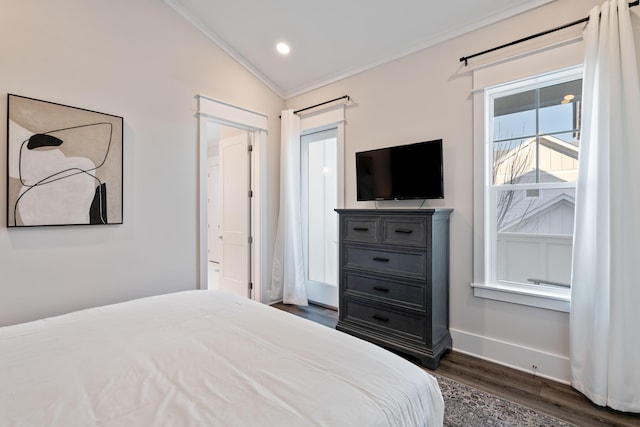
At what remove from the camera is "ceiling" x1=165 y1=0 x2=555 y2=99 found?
252cm

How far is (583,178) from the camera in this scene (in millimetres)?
2043

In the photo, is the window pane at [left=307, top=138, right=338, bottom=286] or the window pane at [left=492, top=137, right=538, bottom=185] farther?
the window pane at [left=307, top=138, right=338, bottom=286]

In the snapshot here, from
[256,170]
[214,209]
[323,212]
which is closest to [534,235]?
[323,212]

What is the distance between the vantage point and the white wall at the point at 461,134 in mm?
2256

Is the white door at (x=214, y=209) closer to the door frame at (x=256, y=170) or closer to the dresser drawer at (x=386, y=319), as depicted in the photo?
the door frame at (x=256, y=170)

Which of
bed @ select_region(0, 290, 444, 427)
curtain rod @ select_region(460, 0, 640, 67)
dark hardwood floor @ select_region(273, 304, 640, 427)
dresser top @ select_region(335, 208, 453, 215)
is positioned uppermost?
curtain rod @ select_region(460, 0, 640, 67)

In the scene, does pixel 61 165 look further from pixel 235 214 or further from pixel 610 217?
pixel 610 217

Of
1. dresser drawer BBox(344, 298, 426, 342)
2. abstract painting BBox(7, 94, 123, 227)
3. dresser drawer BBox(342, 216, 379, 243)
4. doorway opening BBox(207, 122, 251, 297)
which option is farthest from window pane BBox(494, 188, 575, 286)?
abstract painting BBox(7, 94, 123, 227)

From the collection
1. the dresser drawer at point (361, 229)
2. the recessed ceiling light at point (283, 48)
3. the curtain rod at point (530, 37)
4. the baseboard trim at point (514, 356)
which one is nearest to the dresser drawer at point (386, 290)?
the dresser drawer at point (361, 229)

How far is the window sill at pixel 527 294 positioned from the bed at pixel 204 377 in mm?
1620

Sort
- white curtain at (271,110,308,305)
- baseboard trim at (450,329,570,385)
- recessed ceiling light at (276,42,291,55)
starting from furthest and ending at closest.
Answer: white curtain at (271,110,308,305) → recessed ceiling light at (276,42,291,55) → baseboard trim at (450,329,570,385)

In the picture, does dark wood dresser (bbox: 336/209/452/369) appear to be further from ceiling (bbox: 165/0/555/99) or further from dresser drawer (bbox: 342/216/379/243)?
ceiling (bbox: 165/0/555/99)

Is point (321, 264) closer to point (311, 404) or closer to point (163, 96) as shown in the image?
point (163, 96)

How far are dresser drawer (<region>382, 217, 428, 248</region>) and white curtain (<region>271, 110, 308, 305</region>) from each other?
150cm
